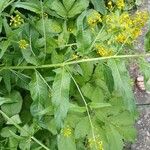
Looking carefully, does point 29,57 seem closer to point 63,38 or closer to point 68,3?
point 63,38

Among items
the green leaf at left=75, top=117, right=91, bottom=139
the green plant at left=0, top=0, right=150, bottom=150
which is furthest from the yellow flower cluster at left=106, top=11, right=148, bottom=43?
the green leaf at left=75, top=117, right=91, bottom=139

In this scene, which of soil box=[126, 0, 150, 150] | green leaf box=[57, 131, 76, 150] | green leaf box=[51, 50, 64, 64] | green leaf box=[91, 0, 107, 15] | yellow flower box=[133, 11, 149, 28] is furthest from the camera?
soil box=[126, 0, 150, 150]

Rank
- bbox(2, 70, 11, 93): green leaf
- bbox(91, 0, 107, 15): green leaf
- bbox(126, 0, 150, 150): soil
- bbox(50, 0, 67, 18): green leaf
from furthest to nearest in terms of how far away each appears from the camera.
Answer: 1. bbox(126, 0, 150, 150): soil
2. bbox(91, 0, 107, 15): green leaf
3. bbox(50, 0, 67, 18): green leaf
4. bbox(2, 70, 11, 93): green leaf

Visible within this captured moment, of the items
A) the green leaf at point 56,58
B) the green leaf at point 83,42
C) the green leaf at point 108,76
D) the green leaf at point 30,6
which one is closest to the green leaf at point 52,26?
the green leaf at point 30,6

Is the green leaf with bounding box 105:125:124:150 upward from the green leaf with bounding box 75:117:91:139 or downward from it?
downward

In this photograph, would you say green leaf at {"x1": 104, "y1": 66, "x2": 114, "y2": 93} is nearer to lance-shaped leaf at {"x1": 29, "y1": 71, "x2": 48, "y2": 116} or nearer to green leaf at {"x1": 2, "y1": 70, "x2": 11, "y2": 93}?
lance-shaped leaf at {"x1": 29, "y1": 71, "x2": 48, "y2": 116}

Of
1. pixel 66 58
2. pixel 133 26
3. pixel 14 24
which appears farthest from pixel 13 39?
pixel 133 26

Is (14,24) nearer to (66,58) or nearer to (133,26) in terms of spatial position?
(66,58)

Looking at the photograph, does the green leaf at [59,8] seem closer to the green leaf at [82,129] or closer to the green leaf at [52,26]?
the green leaf at [52,26]
